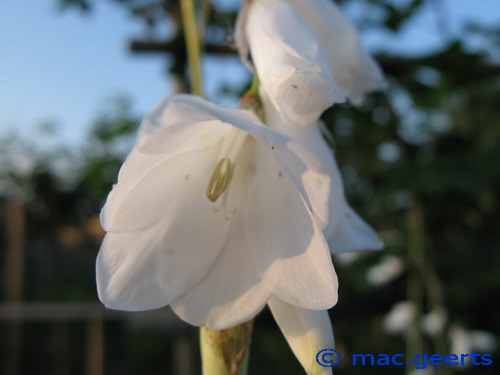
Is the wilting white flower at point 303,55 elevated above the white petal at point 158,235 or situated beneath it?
elevated above

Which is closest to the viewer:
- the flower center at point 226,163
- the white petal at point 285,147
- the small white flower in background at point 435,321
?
the white petal at point 285,147

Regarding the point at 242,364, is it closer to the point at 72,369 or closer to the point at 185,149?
the point at 185,149

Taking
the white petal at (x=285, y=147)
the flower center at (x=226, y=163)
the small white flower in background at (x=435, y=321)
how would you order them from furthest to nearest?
the small white flower in background at (x=435, y=321) < the flower center at (x=226, y=163) < the white petal at (x=285, y=147)

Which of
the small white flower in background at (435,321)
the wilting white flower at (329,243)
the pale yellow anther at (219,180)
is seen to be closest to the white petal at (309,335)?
the wilting white flower at (329,243)

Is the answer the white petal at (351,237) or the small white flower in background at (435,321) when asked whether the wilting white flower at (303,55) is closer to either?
the white petal at (351,237)

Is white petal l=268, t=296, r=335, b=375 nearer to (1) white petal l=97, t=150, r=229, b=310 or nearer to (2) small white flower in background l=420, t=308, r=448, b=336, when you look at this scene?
(1) white petal l=97, t=150, r=229, b=310

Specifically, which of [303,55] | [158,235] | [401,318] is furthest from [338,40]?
[401,318]

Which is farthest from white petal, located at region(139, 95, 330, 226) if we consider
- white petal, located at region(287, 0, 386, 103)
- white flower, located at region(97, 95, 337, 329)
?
white petal, located at region(287, 0, 386, 103)
